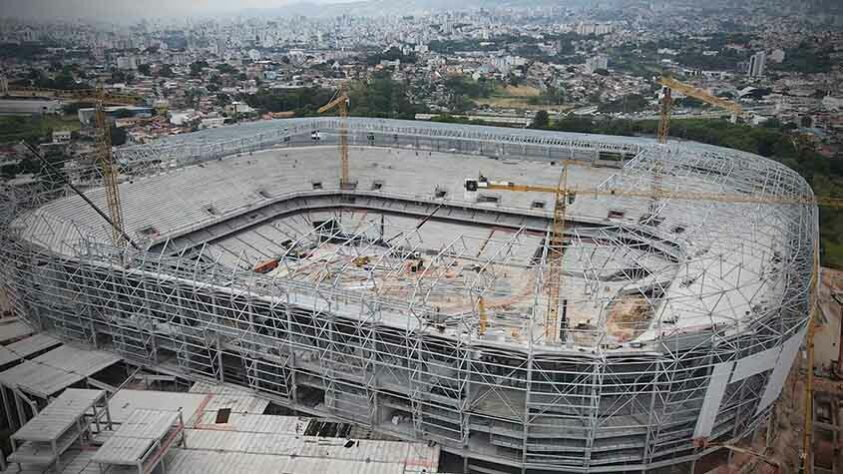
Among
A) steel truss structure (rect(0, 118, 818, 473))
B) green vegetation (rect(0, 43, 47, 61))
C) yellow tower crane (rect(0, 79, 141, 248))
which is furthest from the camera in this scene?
yellow tower crane (rect(0, 79, 141, 248))

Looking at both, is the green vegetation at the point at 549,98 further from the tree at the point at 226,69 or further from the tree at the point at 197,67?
the tree at the point at 197,67

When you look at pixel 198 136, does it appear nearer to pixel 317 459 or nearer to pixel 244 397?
pixel 244 397

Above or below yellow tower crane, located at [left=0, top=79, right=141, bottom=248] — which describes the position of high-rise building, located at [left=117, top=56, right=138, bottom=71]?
above

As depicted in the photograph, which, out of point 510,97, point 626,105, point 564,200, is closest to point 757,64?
point 626,105

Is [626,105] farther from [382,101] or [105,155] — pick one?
[105,155]

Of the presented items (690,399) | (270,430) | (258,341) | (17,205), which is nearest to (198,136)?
(17,205)

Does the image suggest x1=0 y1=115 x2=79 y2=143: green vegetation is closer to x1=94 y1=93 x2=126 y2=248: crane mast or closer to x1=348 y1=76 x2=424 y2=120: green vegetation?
x1=94 y1=93 x2=126 y2=248: crane mast

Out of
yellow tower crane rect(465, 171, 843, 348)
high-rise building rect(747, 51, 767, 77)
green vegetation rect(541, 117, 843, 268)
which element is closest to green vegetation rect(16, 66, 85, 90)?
yellow tower crane rect(465, 171, 843, 348)
